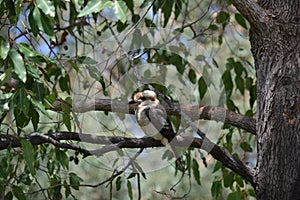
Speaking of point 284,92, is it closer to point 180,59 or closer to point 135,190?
point 180,59

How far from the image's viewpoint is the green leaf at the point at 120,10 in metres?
1.77

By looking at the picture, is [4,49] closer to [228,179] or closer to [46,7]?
[46,7]

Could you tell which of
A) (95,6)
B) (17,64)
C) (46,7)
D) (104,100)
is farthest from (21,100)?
(104,100)

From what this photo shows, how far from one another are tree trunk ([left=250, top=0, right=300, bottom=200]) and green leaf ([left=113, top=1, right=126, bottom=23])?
690 mm

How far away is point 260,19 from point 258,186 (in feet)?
1.98

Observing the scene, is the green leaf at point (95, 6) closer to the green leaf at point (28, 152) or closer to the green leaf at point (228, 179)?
the green leaf at point (28, 152)

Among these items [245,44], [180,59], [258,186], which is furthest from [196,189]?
[258,186]

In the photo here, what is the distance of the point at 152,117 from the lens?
120 inches

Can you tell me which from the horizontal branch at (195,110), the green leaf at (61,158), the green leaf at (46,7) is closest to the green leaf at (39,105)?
the green leaf at (46,7)

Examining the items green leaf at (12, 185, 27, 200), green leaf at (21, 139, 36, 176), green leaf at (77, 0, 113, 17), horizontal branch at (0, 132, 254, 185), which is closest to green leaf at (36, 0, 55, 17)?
green leaf at (77, 0, 113, 17)

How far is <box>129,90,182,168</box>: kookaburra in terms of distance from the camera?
290cm

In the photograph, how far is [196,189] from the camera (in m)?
5.02

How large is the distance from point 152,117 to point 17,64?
48.0 inches

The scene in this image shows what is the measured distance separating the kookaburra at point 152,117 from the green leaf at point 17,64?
3.43ft
